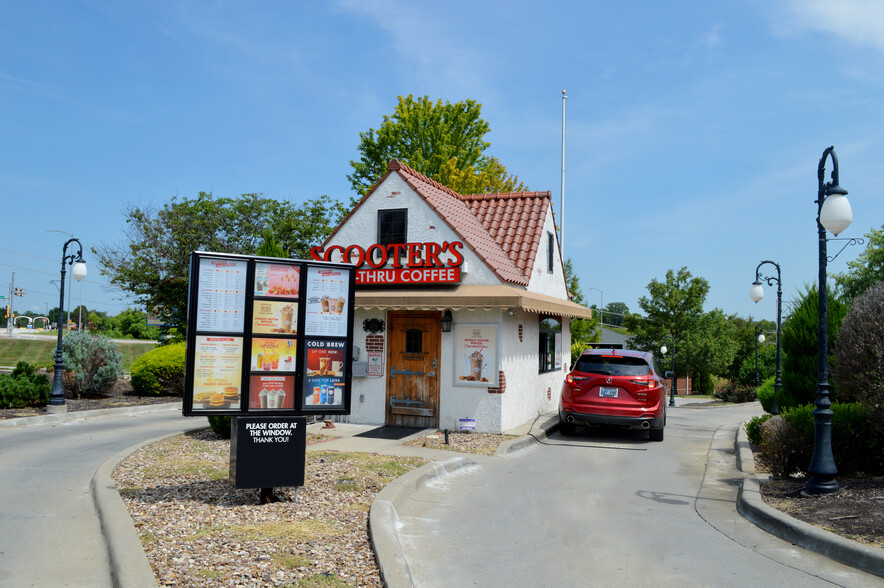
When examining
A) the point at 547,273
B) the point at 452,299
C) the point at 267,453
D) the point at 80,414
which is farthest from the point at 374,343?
the point at 80,414

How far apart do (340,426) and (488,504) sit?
6353 mm

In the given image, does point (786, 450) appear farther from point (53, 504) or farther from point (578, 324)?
point (578, 324)

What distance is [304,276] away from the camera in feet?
23.5

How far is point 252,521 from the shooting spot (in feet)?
20.5

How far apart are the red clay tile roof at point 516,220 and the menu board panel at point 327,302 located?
786 centimetres

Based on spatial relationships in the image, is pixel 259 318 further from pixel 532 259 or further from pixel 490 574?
pixel 532 259

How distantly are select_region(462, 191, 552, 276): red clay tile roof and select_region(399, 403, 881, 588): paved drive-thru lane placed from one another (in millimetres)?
5798

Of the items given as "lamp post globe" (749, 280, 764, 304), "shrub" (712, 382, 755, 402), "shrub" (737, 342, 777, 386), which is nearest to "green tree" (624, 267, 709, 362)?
"shrub" (737, 342, 777, 386)

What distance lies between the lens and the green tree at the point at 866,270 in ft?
160

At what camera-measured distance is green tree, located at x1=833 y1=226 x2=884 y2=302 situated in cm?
4880

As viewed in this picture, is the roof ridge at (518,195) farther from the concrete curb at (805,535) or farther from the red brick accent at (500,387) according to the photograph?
the concrete curb at (805,535)

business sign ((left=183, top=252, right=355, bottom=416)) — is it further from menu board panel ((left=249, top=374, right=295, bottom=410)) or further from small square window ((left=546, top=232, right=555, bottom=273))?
small square window ((left=546, top=232, right=555, bottom=273))

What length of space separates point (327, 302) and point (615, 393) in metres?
6.98

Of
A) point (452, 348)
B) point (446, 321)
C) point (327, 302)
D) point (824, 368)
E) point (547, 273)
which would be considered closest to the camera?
point (327, 302)
